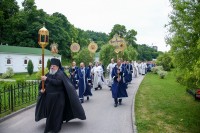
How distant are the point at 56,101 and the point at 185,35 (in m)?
4.69

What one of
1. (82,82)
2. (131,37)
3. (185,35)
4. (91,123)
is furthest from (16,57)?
(131,37)

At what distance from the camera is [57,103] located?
25.7ft

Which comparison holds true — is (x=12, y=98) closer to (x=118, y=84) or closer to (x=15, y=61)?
(x=118, y=84)

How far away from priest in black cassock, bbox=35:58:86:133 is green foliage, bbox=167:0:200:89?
11.7 ft

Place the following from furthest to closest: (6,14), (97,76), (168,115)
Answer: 1. (6,14)
2. (97,76)
3. (168,115)

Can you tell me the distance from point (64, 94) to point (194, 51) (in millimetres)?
4236

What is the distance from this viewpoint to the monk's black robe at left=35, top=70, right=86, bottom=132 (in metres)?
7.71

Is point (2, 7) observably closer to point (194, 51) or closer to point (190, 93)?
point (190, 93)

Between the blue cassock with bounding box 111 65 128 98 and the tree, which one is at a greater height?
the tree

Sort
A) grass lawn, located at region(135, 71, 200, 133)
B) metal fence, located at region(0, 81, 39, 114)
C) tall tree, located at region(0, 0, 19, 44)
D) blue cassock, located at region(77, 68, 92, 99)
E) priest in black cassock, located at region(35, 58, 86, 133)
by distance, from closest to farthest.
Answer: priest in black cassock, located at region(35, 58, 86, 133) < grass lawn, located at region(135, 71, 200, 133) < metal fence, located at region(0, 81, 39, 114) < blue cassock, located at region(77, 68, 92, 99) < tall tree, located at region(0, 0, 19, 44)

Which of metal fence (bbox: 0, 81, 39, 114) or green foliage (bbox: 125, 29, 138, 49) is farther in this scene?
green foliage (bbox: 125, 29, 138, 49)

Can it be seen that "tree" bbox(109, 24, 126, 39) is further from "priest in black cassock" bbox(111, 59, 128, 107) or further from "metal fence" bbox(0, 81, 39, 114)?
"priest in black cassock" bbox(111, 59, 128, 107)

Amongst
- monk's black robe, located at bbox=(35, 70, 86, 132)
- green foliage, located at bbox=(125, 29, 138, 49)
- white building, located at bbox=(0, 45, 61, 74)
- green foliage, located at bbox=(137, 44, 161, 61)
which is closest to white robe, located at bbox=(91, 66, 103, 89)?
monk's black robe, located at bbox=(35, 70, 86, 132)

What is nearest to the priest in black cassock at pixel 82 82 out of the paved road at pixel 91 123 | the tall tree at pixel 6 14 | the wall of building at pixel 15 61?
the paved road at pixel 91 123
